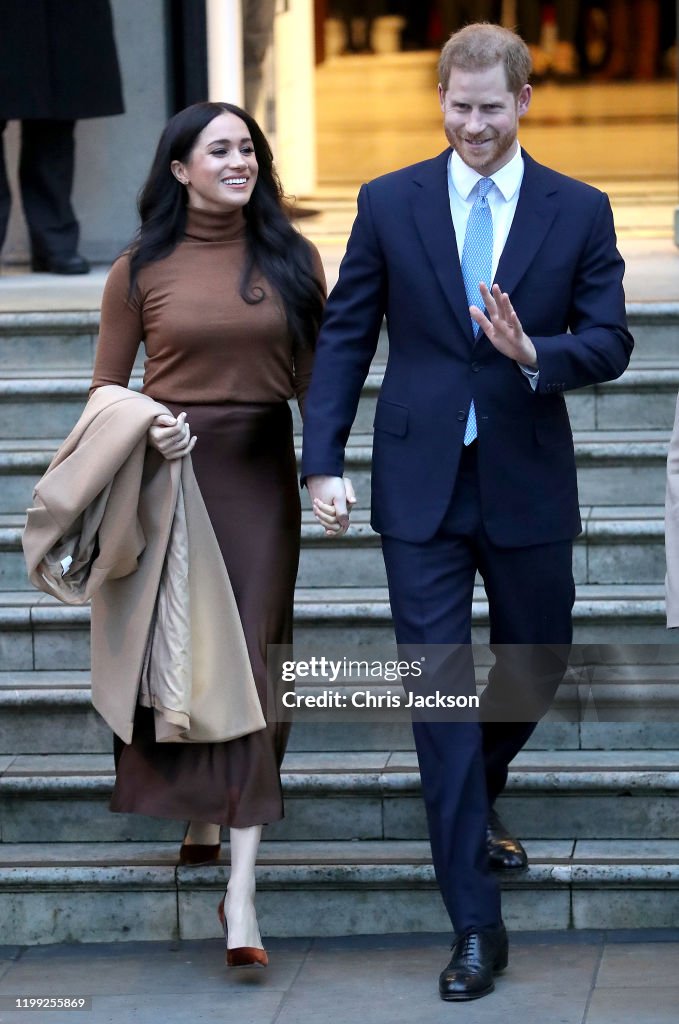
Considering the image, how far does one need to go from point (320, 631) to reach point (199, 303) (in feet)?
4.16

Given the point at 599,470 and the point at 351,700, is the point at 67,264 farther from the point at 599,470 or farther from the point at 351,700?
the point at 351,700

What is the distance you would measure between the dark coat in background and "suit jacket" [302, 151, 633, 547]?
399 cm

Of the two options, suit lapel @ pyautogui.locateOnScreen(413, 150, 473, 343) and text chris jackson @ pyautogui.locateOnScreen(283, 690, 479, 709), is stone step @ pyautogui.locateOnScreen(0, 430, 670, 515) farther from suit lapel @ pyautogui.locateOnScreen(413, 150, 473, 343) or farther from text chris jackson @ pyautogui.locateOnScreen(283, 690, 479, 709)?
suit lapel @ pyautogui.locateOnScreen(413, 150, 473, 343)

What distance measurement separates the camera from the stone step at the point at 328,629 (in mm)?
5316

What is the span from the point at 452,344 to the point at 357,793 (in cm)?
127

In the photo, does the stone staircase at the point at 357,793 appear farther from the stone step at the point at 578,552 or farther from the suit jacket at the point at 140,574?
the suit jacket at the point at 140,574

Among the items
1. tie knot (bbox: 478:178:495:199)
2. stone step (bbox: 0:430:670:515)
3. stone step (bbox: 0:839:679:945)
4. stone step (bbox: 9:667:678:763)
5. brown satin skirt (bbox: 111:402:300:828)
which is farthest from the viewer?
stone step (bbox: 0:430:670:515)

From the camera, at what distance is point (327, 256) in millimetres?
8500

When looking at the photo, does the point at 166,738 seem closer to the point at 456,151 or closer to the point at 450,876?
the point at 450,876

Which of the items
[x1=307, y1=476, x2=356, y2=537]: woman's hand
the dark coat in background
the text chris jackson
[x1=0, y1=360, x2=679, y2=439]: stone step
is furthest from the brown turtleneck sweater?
the dark coat in background

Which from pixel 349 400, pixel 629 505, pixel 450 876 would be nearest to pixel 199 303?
pixel 349 400

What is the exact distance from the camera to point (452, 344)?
13.8 ft

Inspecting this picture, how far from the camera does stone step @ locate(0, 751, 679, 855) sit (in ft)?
15.6

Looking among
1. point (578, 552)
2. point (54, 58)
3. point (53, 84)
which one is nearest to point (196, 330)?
point (578, 552)
